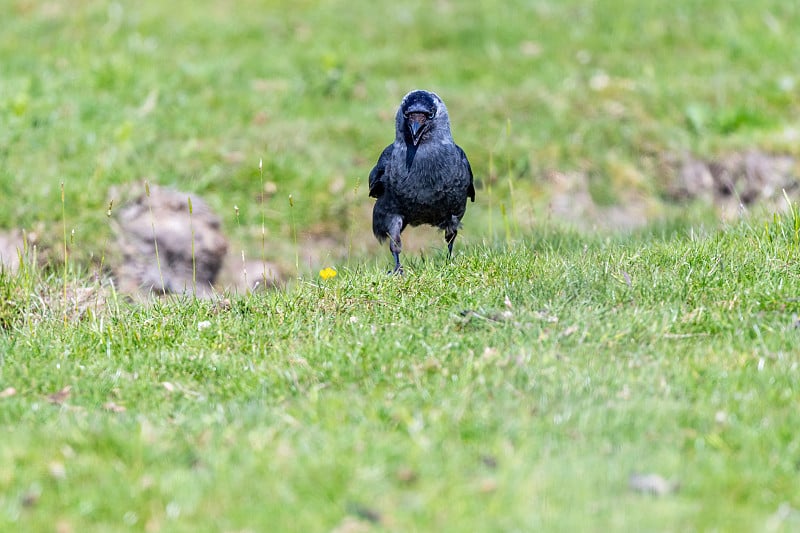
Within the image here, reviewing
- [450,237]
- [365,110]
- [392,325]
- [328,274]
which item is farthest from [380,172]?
[365,110]

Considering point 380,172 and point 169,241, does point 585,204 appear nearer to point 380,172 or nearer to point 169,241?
point 380,172

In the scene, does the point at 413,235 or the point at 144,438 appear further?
the point at 413,235

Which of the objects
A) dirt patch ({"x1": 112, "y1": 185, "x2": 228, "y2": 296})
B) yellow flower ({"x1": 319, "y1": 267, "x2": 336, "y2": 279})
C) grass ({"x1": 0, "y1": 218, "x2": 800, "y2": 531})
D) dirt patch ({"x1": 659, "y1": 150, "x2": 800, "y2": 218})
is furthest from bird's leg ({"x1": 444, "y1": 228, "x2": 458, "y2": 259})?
dirt patch ({"x1": 659, "y1": 150, "x2": 800, "y2": 218})

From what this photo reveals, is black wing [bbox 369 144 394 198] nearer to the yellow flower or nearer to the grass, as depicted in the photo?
the grass

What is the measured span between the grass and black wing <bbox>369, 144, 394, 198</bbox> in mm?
960

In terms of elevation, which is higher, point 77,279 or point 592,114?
point 592,114

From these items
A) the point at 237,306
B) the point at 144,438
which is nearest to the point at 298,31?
the point at 237,306

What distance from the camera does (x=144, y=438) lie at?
4176 mm

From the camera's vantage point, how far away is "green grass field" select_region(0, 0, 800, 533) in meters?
3.78

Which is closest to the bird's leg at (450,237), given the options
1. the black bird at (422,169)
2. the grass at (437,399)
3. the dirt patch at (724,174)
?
the black bird at (422,169)

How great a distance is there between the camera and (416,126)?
6.61 metres

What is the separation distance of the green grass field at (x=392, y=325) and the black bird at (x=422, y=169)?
473 mm

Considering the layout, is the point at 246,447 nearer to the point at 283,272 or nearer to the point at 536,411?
the point at 536,411

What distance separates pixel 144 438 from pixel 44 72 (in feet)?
28.0
